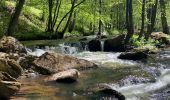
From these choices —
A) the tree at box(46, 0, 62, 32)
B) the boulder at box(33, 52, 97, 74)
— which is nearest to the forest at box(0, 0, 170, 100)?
the boulder at box(33, 52, 97, 74)

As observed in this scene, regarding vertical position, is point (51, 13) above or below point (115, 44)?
above

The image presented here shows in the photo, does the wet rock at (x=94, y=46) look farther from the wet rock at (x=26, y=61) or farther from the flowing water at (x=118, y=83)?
the wet rock at (x=26, y=61)

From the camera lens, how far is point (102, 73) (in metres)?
18.0

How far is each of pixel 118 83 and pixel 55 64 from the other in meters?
4.14

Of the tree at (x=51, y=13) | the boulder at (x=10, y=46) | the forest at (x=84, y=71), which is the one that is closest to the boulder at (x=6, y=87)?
the forest at (x=84, y=71)

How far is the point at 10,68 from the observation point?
15.4 m

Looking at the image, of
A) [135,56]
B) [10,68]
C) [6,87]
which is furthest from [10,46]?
[6,87]

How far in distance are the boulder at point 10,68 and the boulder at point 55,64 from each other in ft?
5.47

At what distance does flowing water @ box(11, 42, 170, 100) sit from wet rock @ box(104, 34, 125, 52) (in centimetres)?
645

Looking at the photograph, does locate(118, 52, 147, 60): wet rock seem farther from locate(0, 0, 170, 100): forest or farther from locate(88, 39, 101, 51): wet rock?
locate(88, 39, 101, 51): wet rock

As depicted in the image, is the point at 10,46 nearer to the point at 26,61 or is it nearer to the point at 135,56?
the point at 26,61

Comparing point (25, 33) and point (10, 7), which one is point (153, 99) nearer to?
point (25, 33)

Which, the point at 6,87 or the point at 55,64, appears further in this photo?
the point at 55,64

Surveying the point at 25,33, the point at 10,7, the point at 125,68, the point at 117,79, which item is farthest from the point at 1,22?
the point at 117,79
